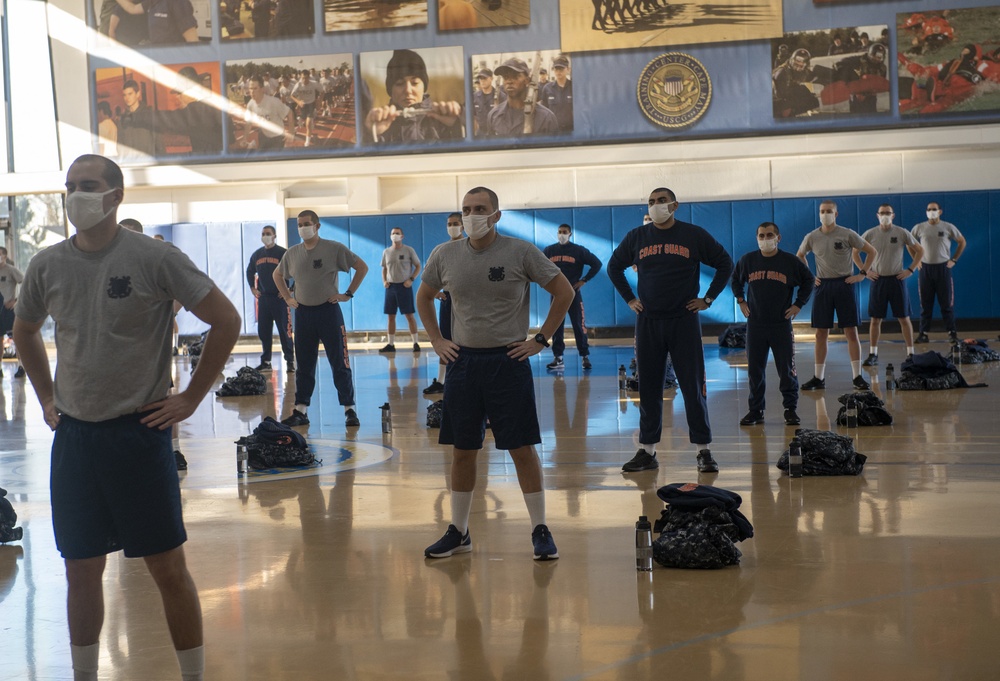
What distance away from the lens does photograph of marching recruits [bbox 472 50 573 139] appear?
2622 cm

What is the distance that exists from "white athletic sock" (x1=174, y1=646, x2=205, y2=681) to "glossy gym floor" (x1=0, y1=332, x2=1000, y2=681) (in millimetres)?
383

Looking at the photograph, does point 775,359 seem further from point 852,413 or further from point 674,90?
point 674,90

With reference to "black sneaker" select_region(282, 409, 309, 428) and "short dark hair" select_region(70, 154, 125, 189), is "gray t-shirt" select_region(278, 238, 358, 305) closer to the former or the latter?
"black sneaker" select_region(282, 409, 309, 428)

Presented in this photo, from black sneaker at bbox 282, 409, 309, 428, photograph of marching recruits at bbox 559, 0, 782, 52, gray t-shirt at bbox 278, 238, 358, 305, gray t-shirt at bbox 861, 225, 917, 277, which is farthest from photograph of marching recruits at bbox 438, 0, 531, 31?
black sneaker at bbox 282, 409, 309, 428

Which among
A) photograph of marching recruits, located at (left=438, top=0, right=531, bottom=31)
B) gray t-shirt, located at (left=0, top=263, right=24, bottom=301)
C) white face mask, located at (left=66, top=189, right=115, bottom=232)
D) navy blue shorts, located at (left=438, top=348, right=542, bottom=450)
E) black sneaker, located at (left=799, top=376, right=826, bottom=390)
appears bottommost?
black sneaker, located at (left=799, top=376, right=826, bottom=390)

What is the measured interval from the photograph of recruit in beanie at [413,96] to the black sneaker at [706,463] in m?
18.3

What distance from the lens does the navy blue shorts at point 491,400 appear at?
668 centimetres

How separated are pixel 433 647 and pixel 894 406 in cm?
945

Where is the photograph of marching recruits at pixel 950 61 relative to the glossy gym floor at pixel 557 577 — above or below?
above

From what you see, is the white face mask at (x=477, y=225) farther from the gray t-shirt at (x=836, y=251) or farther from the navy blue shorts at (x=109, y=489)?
the gray t-shirt at (x=836, y=251)

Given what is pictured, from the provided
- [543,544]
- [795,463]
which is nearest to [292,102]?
[795,463]

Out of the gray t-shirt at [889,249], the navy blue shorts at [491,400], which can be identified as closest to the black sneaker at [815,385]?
the gray t-shirt at [889,249]

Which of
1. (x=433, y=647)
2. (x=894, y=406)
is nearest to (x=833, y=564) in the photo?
(x=433, y=647)

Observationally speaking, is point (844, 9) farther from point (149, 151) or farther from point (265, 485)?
point (265, 485)
